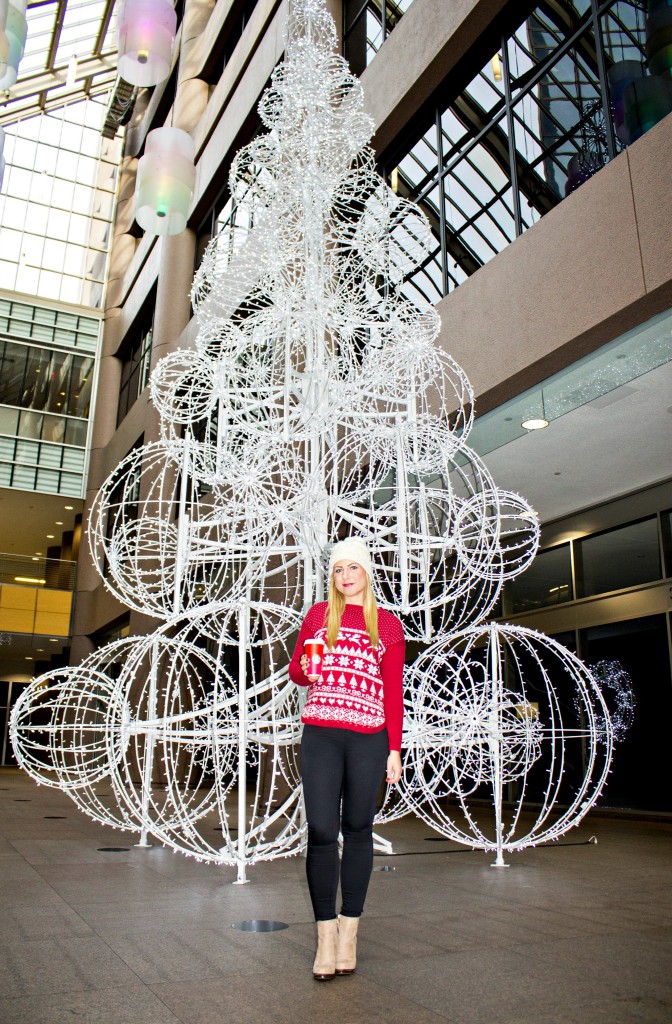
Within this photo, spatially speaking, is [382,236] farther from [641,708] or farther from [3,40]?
[641,708]

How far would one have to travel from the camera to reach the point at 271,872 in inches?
168

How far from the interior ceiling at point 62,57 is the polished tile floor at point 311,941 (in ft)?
76.6

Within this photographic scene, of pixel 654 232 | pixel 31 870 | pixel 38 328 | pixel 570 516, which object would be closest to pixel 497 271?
pixel 654 232

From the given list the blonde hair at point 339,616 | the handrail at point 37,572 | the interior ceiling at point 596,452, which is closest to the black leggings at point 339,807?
the blonde hair at point 339,616

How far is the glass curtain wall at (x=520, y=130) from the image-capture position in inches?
258

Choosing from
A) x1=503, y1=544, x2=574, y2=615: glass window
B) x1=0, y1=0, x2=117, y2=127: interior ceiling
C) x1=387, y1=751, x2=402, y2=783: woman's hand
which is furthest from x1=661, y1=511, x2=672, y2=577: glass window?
x1=0, y1=0, x2=117, y2=127: interior ceiling

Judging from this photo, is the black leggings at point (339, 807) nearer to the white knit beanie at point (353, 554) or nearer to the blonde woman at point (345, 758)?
the blonde woman at point (345, 758)

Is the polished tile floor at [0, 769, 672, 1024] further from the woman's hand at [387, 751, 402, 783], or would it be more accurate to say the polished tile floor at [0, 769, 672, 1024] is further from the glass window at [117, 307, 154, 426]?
the glass window at [117, 307, 154, 426]

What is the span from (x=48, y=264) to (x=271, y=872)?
25425 mm

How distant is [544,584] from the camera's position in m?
10.6

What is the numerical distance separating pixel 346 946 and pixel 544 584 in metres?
8.71

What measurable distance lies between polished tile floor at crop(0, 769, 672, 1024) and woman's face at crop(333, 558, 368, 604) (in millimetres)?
1105

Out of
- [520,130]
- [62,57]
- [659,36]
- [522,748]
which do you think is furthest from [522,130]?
[62,57]

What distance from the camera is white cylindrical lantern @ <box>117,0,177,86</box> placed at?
8422 mm
